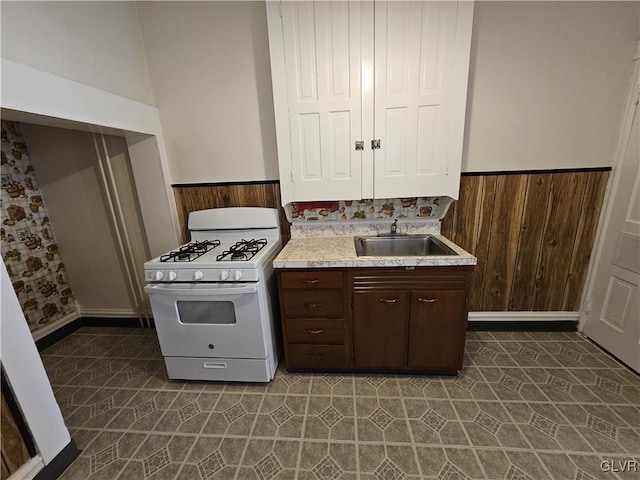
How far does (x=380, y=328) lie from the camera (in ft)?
5.54

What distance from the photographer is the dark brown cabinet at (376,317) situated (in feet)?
5.23

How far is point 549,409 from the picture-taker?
151 cm

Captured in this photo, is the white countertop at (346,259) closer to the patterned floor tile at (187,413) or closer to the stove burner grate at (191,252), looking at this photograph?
the stove burner grate at (191,252)

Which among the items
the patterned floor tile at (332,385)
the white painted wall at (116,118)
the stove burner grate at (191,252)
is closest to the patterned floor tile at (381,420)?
the patterned floor tile at (332,385)

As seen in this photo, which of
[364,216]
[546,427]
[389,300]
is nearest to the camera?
[546,427]

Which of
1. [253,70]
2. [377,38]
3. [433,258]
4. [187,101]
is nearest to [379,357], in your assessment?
[433,258]

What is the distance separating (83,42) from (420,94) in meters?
2.00

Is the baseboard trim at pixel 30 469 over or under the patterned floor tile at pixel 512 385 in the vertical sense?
over

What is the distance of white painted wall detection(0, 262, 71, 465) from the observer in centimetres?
110

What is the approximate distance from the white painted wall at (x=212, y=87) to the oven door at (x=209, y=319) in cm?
100

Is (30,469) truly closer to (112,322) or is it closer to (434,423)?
(112,322)

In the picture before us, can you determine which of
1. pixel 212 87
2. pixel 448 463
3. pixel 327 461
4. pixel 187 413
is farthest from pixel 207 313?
pixel 212 87

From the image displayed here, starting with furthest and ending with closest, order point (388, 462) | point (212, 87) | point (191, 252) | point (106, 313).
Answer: point (106, 313), point (212, 87), point (191, 252), point (388, 462)

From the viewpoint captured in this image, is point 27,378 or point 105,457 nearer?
point 27,378
